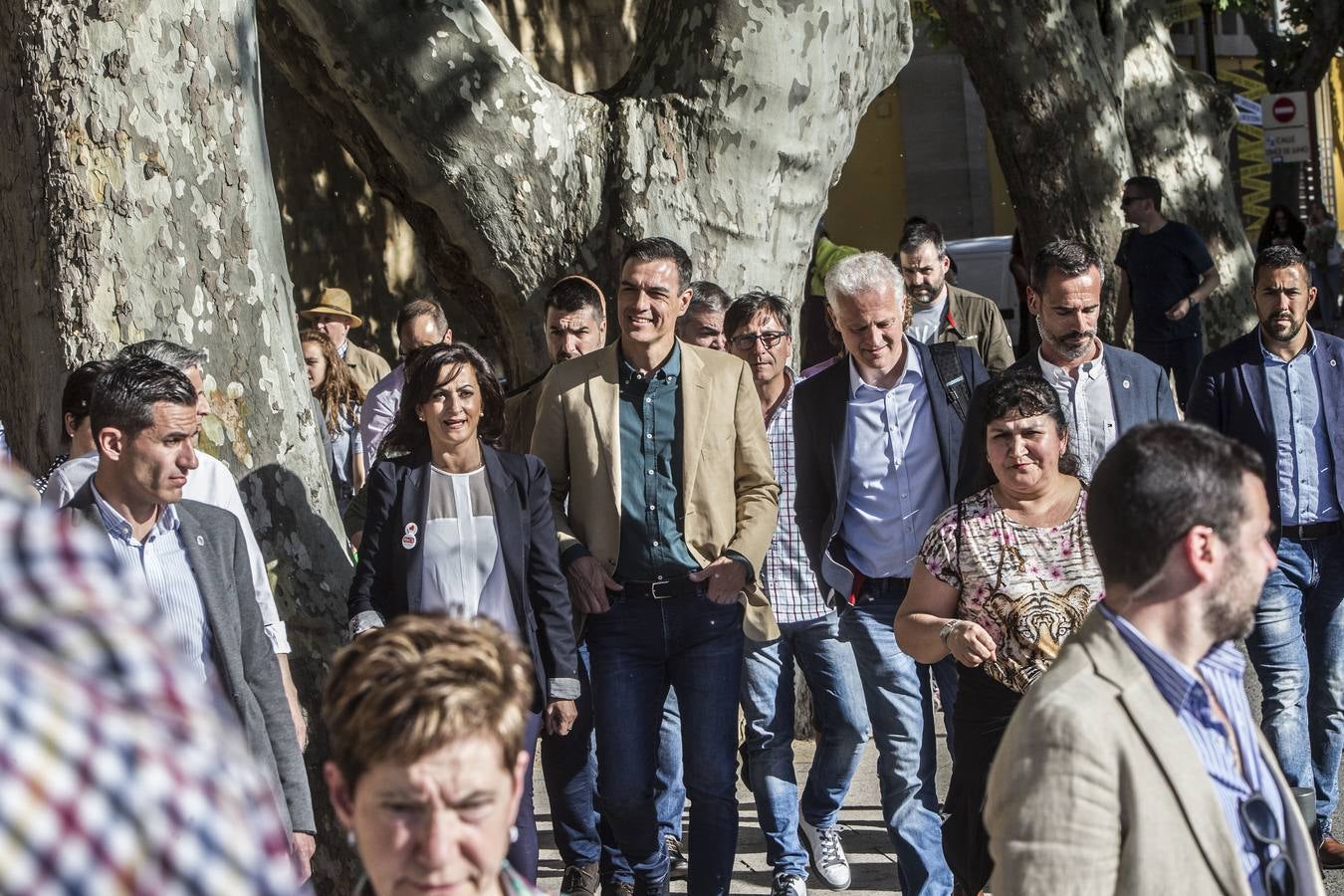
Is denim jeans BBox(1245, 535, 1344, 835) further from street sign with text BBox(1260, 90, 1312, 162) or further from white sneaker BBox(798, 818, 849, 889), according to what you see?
street sign with text BBox(1260, 90, 1312, 162)

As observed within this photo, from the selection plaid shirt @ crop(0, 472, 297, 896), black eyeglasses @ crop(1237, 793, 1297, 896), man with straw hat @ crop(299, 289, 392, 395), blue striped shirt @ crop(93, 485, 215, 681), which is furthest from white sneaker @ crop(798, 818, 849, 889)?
plaid shirt @ crop(0, 472, 297, 896)

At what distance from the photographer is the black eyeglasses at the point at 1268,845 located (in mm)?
2674

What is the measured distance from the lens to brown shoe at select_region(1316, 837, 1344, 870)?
5.88 meters

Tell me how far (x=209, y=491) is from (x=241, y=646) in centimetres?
56

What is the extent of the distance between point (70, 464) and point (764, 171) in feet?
10.5

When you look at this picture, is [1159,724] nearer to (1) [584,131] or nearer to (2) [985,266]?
(1) [584,131]

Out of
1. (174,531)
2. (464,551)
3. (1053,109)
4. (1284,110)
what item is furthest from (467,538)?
(1284,110)

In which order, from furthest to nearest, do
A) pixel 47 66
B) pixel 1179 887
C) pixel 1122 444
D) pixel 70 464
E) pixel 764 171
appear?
1. pixel 764 171
2. pixel 47 66
3. pixel 70 464
4. pixel 1122 444
5. pixel 1179 887

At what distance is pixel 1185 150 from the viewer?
12.7m

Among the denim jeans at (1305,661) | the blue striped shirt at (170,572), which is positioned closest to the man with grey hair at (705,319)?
the denim jeans at (1305,661)

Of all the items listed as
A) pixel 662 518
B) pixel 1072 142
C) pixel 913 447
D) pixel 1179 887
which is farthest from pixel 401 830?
pixel 1072 142

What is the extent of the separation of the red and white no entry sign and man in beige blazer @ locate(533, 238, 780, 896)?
19323mm

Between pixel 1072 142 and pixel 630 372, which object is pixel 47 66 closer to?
pixel 630 372

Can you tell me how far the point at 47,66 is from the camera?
5184 millimetres
